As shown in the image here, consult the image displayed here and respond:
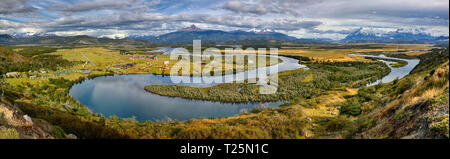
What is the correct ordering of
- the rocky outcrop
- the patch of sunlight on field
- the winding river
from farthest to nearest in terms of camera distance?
the patch of sunlight on field
the winding river
the rocky outcrop

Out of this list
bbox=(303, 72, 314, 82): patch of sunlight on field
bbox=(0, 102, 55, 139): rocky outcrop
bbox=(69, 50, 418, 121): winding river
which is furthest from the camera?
bbox=(303, 72, 314, 82): patch of sunlight on field

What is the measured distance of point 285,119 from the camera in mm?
24656

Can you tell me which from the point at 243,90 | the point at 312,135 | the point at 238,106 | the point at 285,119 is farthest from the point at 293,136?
the point at 243,90

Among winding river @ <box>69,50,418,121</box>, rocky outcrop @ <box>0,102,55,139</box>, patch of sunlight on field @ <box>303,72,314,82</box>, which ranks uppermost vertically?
rocky outcrop @ <box>0,102,55,139</box>

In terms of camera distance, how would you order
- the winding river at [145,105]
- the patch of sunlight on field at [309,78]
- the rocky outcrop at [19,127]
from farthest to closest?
the patch of sunlight on field at [309,78]
the winding river at [145,105]
the rocky outcrop at [19,127]

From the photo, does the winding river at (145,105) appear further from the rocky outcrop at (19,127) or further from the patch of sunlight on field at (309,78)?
the rocky outcrop at (19,127)

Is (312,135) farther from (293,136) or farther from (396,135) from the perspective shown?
(396,135)

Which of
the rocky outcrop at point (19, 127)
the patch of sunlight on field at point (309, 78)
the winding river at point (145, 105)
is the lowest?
the winding river at point (145, 105)

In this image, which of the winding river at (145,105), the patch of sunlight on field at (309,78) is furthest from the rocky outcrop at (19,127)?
the patch of sunlight on field at (309,78)

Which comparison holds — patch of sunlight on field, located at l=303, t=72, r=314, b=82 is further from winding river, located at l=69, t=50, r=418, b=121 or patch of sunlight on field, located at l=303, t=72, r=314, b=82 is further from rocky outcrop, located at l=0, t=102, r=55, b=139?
rocky outcrop, located at l=0, t=102, r=55, b=139

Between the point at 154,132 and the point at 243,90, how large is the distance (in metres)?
30.4

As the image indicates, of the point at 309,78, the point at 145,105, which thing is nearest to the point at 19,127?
the point at 145,105

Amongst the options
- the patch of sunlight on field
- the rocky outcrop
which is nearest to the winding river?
the patch of sunlight on field

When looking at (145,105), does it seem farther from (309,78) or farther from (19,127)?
(309,78)
